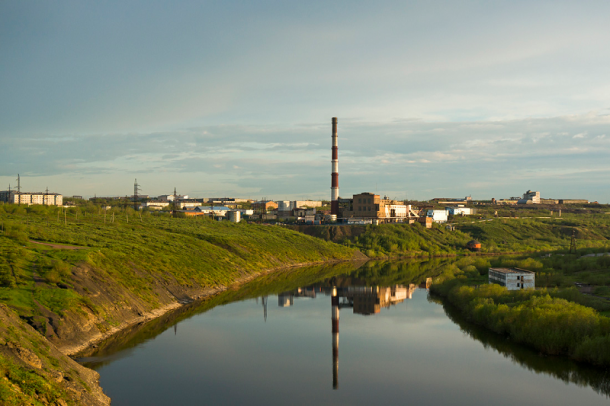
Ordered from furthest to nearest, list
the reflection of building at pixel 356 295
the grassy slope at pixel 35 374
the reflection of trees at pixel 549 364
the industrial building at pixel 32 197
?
1. the industrial building at pixel 32 197
2. the reflection of building at pixel 356 295
3. the reflection of trees at pixel 549 364
4. the grassy slope at pixel 35 374

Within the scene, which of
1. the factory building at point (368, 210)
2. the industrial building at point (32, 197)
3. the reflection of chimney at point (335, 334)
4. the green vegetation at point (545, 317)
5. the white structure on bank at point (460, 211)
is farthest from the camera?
the white structure on bank at point (460, 211)

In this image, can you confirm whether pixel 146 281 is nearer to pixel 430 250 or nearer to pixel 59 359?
pixel 59 359

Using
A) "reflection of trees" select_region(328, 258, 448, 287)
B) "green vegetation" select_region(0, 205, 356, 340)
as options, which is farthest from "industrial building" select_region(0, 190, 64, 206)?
"reflection of trees" select_region(328, 258, 448, 287)

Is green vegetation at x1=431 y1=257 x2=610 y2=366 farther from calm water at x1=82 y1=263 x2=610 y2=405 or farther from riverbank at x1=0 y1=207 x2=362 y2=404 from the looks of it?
riverbank at x1=0 y1=207 x2=362 y2=404

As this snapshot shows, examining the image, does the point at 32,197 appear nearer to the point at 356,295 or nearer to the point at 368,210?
the point at 368,210

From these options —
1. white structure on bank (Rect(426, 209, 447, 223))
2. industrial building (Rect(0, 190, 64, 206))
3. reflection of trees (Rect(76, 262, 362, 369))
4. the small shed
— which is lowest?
reflection of trees (Rect(76, 262, 362, 369))

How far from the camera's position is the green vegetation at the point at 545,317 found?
34.0 meters

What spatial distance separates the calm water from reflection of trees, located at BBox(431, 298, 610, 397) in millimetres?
67

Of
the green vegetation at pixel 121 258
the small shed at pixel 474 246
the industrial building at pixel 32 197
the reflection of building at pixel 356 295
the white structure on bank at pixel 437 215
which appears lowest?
the reflection of building at pixel 356 295

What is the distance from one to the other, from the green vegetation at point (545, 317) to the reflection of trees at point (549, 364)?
24.9 inches

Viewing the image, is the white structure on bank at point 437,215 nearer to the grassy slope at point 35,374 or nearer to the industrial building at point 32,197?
the industrial building at point 32,197

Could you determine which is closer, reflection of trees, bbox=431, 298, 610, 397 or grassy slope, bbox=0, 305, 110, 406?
grassy slope, bbox=0, 305, 110, 406

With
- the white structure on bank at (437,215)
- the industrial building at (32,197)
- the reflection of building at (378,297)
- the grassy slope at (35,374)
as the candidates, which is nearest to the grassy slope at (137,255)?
the grassy slope at (35,374)

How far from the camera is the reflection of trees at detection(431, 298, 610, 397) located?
102 feet
